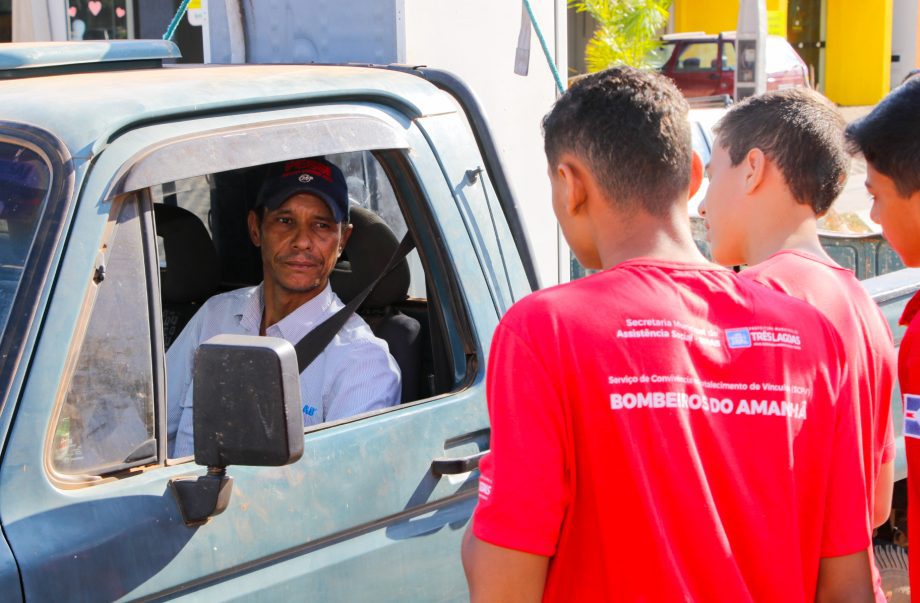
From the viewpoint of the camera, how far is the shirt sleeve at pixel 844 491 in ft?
5.60

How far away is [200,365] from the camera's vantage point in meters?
1.76

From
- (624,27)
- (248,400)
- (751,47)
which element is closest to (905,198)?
(248,400)

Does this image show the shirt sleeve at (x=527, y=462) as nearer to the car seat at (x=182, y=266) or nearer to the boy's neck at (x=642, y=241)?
the boy's neck at (x=642, y=241)

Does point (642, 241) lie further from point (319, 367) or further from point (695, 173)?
point (319, 367)

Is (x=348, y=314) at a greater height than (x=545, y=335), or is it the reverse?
(x=545, y=335)

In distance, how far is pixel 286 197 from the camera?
2.91 m

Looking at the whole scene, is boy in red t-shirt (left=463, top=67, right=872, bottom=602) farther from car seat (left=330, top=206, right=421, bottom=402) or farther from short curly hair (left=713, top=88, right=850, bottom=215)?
car seat (left=330, top=206, right=421, bottom=402)

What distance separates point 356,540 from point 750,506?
83cm

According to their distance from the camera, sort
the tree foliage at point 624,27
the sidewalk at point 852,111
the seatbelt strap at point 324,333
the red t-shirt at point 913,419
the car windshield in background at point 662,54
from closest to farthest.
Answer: the red t-shirt at point 913,419 → the seatbelt strap at point 324,333 → the tree foliage at point 624,27 → the car windshield in background at point 662,54 → the sidewalk at point 852,111

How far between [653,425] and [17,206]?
1.12 metres

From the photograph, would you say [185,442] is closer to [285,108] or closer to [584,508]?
[285,108]

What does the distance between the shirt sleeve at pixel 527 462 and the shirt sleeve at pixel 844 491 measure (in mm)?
436

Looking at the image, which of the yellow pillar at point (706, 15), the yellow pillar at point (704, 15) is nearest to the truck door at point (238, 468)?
the yellow pillar at point (706, 15)

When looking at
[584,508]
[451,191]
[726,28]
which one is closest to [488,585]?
[584,508]
